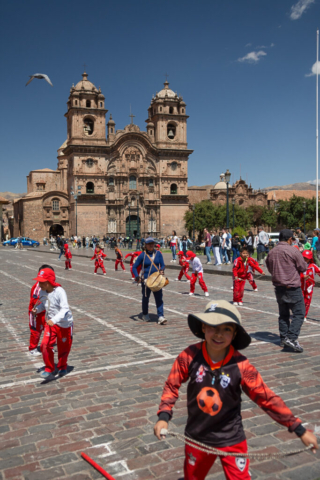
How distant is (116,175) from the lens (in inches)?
2395

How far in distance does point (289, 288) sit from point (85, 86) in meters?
58.9

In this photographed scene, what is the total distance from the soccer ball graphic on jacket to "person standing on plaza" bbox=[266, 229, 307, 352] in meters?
3.93

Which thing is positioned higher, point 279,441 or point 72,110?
point 72,110

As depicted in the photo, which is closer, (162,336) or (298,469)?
(298,469)

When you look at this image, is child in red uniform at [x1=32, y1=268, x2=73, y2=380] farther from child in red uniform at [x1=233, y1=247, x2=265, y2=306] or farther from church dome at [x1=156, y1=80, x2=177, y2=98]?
church dome at [x1=156, y1=80, x2=177, y2=98]

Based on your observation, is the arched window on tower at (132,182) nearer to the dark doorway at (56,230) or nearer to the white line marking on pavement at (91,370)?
the dark doorway at (56,230)

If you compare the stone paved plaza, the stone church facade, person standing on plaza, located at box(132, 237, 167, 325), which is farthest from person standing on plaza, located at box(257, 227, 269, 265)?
the stone church facade

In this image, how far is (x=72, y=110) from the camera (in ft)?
191

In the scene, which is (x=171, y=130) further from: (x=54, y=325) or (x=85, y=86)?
(x=54, y=325)

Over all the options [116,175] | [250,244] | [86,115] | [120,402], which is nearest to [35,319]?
[120,402]

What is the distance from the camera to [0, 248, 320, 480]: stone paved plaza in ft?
10.7

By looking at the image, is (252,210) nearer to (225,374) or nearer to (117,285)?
(117,285)

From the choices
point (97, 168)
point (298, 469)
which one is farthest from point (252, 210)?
point (298, 469)

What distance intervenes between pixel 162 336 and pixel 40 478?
411cm
